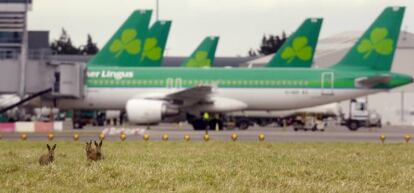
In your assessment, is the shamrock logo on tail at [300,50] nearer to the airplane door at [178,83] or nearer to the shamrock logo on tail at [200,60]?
the airplane door at [178,83]

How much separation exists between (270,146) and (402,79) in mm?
28678

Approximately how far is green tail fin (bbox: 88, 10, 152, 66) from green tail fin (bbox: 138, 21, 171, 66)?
3.31 m

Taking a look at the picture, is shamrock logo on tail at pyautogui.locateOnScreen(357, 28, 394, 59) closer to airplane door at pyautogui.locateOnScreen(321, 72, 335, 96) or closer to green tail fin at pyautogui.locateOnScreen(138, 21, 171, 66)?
airplane door at pyautogui.locateOnScreen(321, 72, 335, 96)

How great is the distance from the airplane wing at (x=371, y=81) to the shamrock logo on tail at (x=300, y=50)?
27.3 ft

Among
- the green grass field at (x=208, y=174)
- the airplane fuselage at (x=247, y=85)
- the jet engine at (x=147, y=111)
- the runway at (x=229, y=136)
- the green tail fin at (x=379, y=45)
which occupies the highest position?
the green tail fin at (x=379, y=45)

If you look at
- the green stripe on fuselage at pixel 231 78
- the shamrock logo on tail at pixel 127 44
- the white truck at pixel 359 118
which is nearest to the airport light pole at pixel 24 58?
the green stripe on fuselage at pixel 231 78

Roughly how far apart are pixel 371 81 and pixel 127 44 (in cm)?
1773

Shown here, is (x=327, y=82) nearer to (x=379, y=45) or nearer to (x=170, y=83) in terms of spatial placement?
(x=379, y=45)

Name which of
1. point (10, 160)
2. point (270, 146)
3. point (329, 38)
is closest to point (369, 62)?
point (270, 146)

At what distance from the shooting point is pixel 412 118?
337 ft

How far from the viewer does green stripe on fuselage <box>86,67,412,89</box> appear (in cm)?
6253

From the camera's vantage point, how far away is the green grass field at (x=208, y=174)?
18078mm

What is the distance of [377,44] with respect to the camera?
64.1 meters

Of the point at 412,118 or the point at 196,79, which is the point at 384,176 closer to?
the point at 196,79
